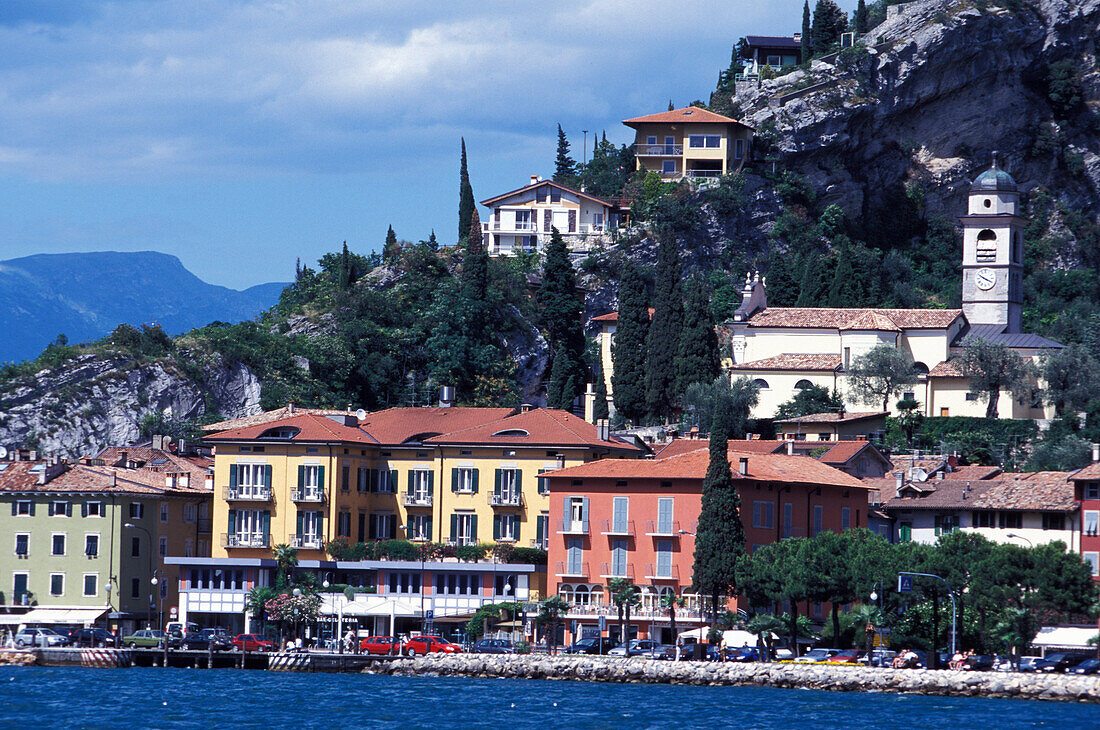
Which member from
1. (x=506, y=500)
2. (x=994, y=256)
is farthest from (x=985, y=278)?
(x=506, y=500)

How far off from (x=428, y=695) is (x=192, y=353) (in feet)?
171

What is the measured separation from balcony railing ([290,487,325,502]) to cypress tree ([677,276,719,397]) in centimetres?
2603

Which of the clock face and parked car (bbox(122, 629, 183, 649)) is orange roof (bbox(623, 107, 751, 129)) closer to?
the clock face

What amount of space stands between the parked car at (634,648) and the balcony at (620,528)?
553cm

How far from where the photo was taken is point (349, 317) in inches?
4651

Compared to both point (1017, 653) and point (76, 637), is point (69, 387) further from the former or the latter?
point (1017, 653)

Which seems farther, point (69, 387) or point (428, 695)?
point (69, 387)

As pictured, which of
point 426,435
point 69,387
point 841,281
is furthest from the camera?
point 841,281

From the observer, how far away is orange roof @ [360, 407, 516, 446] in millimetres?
89375

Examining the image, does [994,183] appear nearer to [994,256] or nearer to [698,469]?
[994,256]

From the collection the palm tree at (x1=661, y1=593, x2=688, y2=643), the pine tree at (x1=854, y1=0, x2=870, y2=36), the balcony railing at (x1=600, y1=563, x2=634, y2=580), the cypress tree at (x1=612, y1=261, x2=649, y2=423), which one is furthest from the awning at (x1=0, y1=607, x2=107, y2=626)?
the pine tree at (x1=854, y1=0, x2=870, y2=36)

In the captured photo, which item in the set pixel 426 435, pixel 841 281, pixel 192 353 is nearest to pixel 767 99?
pixel 841 281

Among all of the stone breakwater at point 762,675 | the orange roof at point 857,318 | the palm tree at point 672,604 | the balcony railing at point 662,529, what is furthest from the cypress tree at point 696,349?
the stone breakwater at point 762,675

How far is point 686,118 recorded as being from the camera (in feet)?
439
